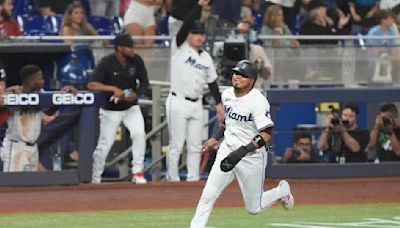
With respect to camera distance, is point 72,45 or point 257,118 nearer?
point 257,118

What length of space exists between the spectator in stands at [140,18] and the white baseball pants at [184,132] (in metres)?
1.58

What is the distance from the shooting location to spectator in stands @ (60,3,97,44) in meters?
15.3

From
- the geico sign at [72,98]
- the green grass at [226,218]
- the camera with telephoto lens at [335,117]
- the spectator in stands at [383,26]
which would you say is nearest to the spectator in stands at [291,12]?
the spectator in stands at [383,26]

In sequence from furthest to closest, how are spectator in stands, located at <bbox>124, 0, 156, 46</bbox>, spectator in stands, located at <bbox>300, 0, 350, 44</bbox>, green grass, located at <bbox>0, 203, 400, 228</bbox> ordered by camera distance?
spectator in stands, located at <bbox>300, 0, 350, 44</bbox> → spectator in stands, located at <bbox>124, 0, 156, 46</bbox> → green grass, located at <bbox>0, 203, 400, 228</bbox>

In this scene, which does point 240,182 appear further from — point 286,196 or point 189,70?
point 189,70

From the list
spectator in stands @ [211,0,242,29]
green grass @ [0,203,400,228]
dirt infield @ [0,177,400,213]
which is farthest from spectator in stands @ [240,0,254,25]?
green grass @ [0,203,400,228]

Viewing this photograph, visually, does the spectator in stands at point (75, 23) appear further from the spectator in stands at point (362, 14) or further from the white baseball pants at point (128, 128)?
the spectator in stands at point (362, 14)

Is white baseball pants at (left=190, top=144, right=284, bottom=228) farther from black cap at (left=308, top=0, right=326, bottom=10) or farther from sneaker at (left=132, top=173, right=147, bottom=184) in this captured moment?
black cap at (left=308, top=0, right=326, bottom=10)

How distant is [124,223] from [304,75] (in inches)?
217

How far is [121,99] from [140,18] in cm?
218

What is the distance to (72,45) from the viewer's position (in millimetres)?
14477

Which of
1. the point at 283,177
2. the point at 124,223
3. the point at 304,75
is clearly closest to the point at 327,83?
the point at 304,75

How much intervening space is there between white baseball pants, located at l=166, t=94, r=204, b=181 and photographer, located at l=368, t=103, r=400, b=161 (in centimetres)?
253

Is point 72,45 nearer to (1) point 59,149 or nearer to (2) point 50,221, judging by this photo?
(1) point 59,149
